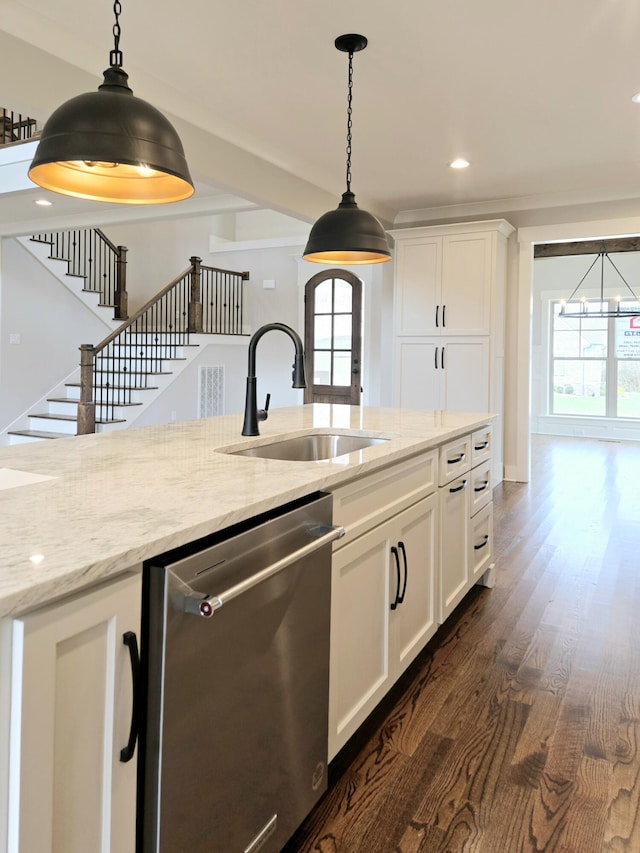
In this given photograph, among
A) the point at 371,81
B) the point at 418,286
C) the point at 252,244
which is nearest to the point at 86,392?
the point at 418,286

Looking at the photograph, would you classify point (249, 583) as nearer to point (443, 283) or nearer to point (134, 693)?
point (134, 693)

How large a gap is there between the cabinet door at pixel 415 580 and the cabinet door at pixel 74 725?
3.91 ft

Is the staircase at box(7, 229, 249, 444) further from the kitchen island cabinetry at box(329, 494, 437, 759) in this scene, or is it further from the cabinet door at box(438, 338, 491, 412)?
the kitchen island cabinetry at box(329, 494, 437, 759)

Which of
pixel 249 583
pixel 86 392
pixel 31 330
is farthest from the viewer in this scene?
pixel 31 330

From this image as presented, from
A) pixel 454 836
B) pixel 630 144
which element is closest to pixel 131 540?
pixel 454 836

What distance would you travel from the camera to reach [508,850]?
1548mm

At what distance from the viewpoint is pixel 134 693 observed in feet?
3.33

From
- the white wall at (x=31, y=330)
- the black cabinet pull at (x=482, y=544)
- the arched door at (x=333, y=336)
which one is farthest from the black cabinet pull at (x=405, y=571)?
the white wall at (x=31, y=330)

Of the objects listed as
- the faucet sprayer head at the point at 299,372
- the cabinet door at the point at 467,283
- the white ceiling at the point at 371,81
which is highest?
the white ceiling at the point at 371,81

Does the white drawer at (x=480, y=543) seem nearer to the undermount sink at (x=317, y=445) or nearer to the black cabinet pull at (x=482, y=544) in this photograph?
the black cabinet pull at (x=482, y=544)

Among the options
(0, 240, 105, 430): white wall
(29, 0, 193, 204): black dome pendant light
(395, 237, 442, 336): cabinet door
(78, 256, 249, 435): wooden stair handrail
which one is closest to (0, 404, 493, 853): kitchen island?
(29, 0, 193, 204): black dome pendant light

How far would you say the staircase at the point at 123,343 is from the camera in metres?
7.12

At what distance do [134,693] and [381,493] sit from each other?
109 centimetres

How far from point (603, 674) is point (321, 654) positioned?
4.75 ft
